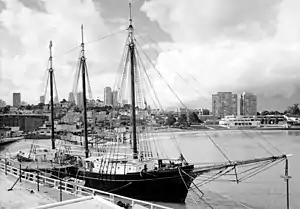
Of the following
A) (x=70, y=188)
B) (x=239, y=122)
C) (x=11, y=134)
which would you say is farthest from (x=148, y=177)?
(x=239, y=122)

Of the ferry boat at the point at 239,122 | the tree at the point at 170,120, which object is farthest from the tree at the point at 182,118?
the ferry boat at the point at 239,122

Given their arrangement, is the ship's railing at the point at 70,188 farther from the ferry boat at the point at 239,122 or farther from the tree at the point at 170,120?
the ferry boat at the point at 239,122

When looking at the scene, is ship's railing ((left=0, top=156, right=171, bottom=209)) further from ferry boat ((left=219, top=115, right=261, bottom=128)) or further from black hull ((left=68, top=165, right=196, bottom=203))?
ferry boat ((left=219, top=115, right=261, bottom=128))

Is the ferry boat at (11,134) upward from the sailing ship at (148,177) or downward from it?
downward

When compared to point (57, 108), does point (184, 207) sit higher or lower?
lower

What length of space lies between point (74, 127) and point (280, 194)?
100 metres

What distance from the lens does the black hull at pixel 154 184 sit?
22422mm

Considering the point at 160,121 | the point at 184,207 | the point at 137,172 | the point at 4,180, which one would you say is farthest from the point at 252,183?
the point at 160,121

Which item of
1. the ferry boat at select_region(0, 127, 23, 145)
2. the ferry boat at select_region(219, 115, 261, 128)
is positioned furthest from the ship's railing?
the ferry boat at select_region(219, 115, 261, 128)

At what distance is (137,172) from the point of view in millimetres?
22312

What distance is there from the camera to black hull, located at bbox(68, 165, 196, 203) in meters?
22.4

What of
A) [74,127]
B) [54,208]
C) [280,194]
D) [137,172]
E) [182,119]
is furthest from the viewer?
[182,119]

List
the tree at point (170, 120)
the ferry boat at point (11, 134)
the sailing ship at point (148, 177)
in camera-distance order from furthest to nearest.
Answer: the tree at point (170, 120)
the ferry boat at point (11, 134)
the sailing ship at point (148, 177)

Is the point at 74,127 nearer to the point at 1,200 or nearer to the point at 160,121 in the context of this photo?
the point at 160,121
